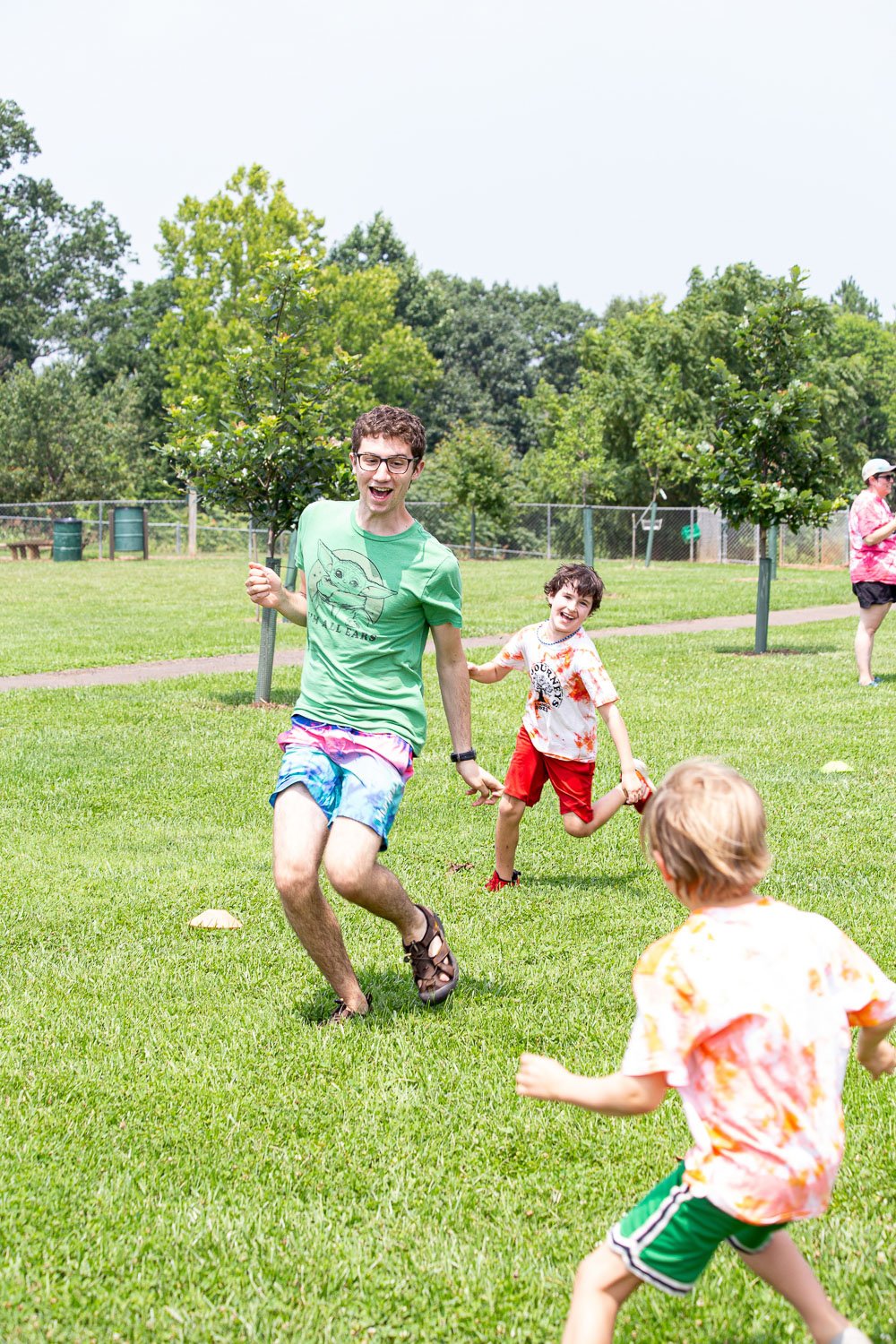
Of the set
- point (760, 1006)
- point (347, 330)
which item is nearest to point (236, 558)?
point (347, 330)

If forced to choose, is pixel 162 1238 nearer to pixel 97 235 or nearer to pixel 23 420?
pixel 23 420

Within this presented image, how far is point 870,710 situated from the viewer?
11.0 meters

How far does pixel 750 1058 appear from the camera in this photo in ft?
7.53

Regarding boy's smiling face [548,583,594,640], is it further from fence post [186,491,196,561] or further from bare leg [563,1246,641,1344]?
fence post [186,491,196,561]

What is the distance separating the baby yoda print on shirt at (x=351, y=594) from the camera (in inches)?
175

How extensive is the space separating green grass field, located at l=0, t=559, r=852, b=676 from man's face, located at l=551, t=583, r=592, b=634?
9.21m

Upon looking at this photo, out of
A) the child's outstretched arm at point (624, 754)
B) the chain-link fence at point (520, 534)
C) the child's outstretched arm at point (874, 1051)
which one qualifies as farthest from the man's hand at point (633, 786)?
the chain-link fence at point (520, 534)

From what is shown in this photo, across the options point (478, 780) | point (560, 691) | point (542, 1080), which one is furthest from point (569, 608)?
point (542, 1080)

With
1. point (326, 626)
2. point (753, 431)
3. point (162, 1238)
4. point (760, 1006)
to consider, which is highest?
point (753, 431)

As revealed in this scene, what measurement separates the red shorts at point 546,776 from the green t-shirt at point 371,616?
1572 millimetres

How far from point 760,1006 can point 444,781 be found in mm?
6236

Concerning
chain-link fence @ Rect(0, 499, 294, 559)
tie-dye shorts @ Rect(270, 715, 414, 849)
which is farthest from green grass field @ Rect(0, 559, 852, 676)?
tie-dye shorts @ Rect(270, 715, 414, 849)

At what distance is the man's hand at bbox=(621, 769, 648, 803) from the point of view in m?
5.21

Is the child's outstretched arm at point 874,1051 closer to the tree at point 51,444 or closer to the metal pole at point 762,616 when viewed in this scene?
the metal pole at point 762,616
